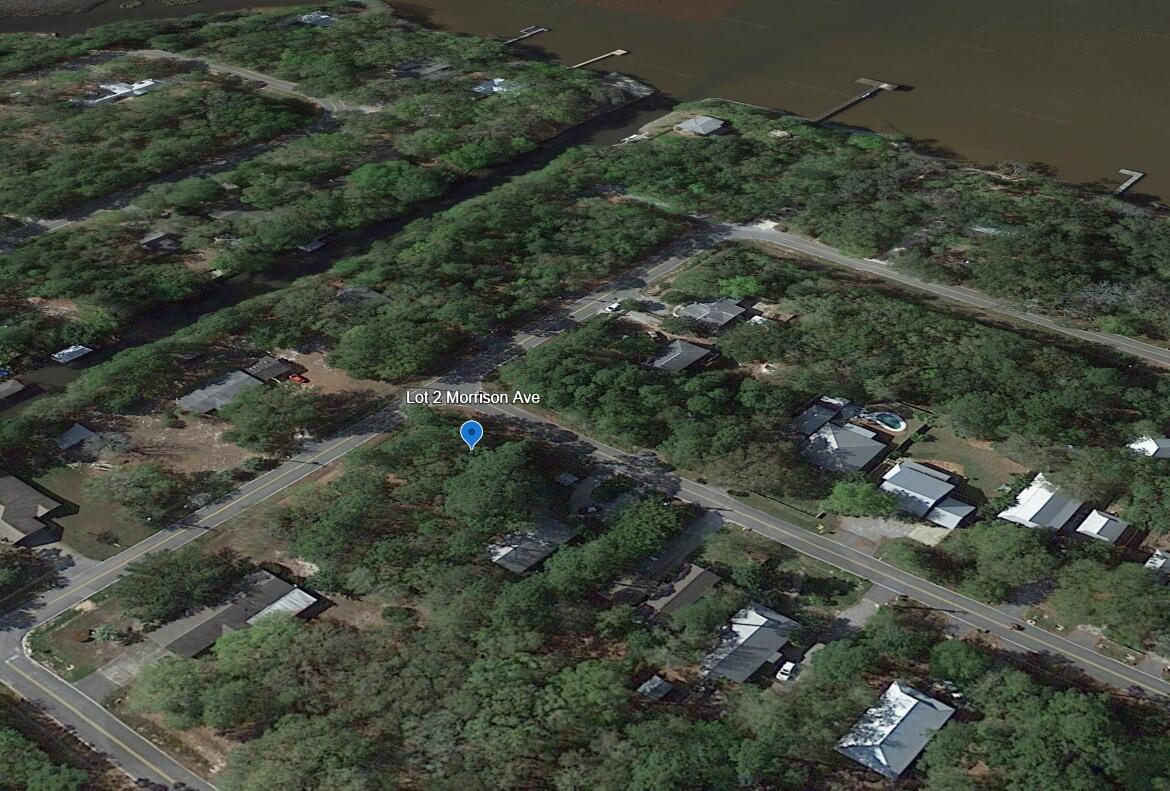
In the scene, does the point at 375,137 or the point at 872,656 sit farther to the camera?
the point at 375,137

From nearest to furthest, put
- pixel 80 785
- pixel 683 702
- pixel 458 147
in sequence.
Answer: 1. pixel 80 785
2. pixel 683 702
3. pixel 458 147

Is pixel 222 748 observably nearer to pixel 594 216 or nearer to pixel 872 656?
pixel 872 656

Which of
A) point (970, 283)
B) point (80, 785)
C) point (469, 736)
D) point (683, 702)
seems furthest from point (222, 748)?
point (970, 283)

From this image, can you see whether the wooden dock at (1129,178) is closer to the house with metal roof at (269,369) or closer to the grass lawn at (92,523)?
the house with metal roof at (269,369)

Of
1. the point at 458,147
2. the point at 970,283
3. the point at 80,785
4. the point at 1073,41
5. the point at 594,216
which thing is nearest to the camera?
the point at 80,785

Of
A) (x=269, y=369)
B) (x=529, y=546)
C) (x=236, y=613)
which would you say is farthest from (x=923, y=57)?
(x=236, y=613)

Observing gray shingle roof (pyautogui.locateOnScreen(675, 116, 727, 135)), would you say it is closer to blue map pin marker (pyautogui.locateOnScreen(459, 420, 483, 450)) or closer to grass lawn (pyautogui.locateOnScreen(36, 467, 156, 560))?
blue map pin marker (pyautogui.locateOnScreen(459, 420, 483, 450))

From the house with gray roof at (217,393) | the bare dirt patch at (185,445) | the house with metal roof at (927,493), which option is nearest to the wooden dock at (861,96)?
the house with metal roof at (927,493)
